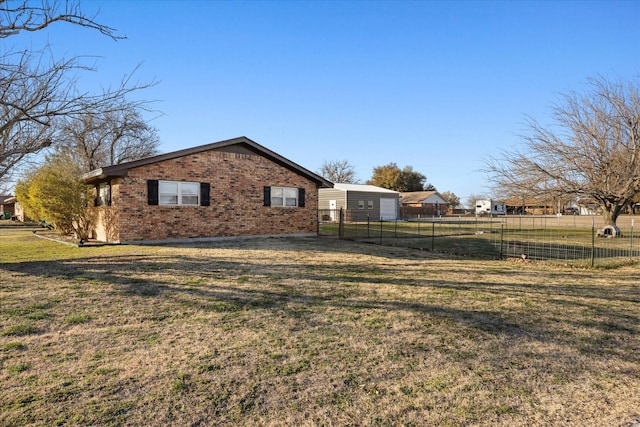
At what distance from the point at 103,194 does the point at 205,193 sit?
12.9ft

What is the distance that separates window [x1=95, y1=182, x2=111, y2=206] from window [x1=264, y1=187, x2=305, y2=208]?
5845 mm

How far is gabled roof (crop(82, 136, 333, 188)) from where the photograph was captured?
13102 millimetres

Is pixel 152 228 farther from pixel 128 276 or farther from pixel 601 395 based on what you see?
pixel 601 395

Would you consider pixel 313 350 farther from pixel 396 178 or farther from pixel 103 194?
pixel 396 178

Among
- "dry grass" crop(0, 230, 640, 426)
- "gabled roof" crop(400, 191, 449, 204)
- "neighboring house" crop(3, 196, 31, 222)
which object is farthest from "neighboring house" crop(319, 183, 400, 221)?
"neighboring house" crop(3, 196, 31, 222)

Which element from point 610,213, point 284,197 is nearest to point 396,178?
point 610,213

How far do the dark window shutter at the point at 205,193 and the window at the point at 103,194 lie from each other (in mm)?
3225

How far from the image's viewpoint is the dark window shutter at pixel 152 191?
45.0 ft

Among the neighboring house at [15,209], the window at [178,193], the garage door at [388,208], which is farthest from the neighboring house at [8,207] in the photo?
the window at [178,193]

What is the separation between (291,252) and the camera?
1180 cm

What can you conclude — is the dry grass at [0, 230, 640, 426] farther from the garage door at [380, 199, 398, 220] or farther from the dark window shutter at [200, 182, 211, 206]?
the garage door at [380, 199, 398, 220]

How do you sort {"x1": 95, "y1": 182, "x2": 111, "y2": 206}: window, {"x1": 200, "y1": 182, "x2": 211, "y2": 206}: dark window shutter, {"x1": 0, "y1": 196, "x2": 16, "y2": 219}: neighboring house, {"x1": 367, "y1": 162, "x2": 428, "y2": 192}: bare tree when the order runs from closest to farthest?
1. {"x1": 95, "y1": 182, "x2": 111, "y2": 206}: window
2. {"x1": 200, "y1": 182, "x2": 211, "y2": 206}: dark window shutter
3. {"x1": 0, "y1": 196, "x2": 16, "y2": 219}: neighboring house
4. {"x1": 367, "y1": 162, "x2": 428, "y2": 192}: bare tree

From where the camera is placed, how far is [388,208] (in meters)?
39.4

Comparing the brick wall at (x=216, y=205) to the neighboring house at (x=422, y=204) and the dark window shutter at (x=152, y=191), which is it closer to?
the dark window shutter at (x=152, y=191)
